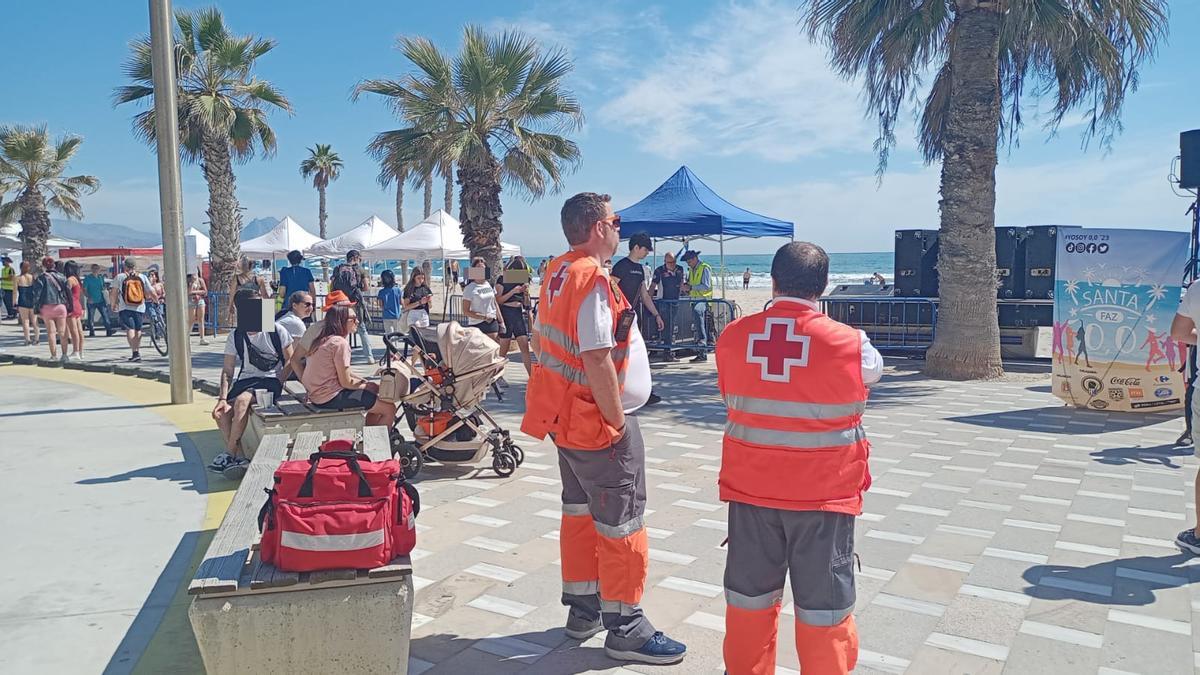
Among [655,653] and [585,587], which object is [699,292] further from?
[655,653]

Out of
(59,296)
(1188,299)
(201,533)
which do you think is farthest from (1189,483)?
(59,296)

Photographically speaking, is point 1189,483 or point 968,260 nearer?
point 1189,483

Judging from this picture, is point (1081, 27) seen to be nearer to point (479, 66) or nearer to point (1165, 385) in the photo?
point (1165, 385)

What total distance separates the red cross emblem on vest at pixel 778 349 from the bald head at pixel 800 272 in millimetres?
115

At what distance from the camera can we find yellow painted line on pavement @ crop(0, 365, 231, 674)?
11.6 ft

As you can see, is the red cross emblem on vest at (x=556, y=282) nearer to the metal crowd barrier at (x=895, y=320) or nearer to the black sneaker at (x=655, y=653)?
the black sneaker at (x=655, y=653)

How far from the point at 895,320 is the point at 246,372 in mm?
10451

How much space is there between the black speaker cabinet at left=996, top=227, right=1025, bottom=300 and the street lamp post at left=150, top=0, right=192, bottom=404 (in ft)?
39.0

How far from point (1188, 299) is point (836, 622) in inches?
133

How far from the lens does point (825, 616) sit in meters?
2.74

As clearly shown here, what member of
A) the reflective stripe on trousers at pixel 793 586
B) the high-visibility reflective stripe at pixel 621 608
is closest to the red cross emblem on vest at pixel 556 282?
the reflective stripe on trousers at pixel 793 586

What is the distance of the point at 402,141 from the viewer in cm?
1597

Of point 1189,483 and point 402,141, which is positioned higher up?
point 402,141

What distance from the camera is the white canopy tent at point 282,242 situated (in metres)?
26.1
